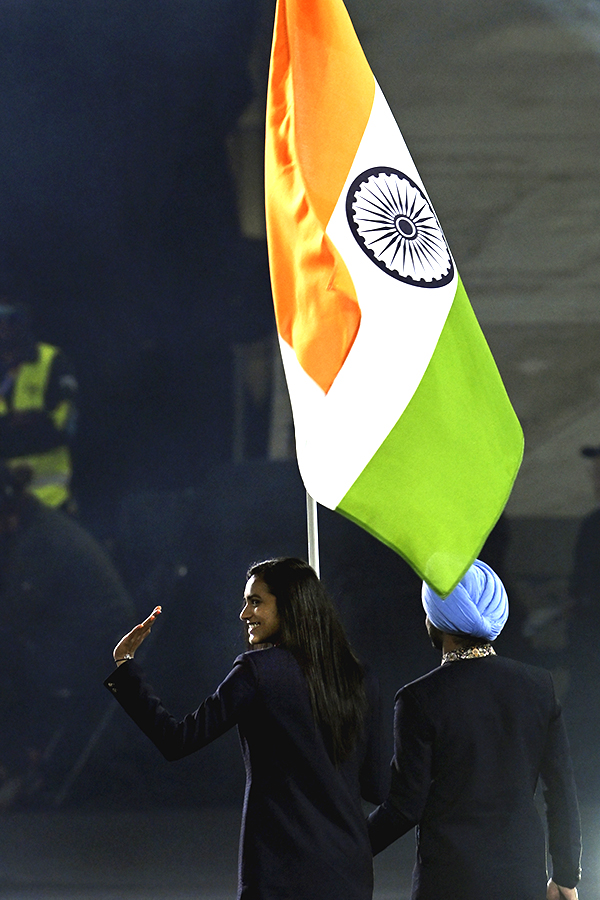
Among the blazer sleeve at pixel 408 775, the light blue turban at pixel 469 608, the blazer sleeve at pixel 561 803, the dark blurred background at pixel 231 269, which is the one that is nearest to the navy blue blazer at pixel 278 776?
the blazer sleeve at pixel 408 775

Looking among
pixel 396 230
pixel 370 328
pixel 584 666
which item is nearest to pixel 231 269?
pixel 396 230

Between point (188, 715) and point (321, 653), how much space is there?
0.29m

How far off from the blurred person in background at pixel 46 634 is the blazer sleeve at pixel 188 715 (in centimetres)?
198

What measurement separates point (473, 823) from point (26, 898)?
2.36m

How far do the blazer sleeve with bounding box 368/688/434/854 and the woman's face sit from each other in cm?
33

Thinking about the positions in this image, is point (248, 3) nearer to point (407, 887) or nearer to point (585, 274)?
point (585, 274)

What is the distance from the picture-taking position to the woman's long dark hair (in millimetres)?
2053

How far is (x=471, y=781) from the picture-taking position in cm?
218

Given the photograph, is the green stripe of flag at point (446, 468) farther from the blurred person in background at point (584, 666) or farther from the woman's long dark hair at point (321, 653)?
the blurred person in background at point (584, 666)

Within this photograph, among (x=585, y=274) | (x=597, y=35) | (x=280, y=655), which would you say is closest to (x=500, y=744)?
(x=280, y=655)

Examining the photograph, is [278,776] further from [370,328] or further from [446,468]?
[370,328]

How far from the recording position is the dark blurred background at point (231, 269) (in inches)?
159

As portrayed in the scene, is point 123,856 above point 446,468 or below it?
below

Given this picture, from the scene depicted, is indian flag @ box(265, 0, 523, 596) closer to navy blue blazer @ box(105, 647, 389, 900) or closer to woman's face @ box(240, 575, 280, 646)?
woman's face @ box(240, 575, 280, 646)
